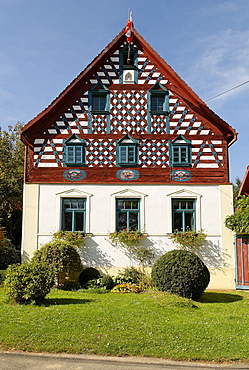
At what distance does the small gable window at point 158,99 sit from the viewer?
61.6ft

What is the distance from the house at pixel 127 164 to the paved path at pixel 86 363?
32.2ft

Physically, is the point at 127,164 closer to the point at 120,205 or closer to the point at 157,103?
the point at 120,205

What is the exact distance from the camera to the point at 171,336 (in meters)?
8.76

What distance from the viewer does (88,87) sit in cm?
1889

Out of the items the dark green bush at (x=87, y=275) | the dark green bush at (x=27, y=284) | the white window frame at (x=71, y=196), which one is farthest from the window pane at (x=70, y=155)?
the dark green bush at (x=27, y=284)

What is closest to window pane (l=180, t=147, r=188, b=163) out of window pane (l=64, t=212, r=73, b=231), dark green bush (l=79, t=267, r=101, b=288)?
window pane (l=64, t=212, r=73, b=231)

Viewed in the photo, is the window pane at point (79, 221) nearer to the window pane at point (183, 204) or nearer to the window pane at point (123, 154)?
the window pane at point (123, 154)

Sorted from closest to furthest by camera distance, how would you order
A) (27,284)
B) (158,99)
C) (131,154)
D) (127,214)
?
(27,284) < (127,214) < (131,154) < (158,99)

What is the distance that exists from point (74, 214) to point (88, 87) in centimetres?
612

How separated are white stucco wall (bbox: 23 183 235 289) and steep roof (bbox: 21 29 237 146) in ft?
9.07

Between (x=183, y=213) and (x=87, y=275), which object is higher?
(x=183, y=213)

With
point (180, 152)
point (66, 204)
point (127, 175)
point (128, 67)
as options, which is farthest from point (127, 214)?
point (128, 67)

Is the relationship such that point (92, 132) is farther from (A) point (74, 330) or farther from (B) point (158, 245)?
(A) point (74, 330)

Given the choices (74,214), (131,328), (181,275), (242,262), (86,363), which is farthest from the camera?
(74,214)
